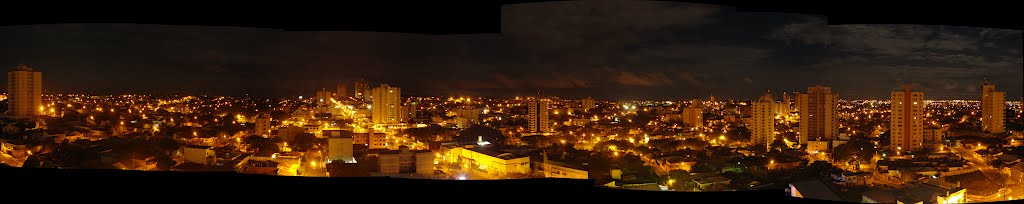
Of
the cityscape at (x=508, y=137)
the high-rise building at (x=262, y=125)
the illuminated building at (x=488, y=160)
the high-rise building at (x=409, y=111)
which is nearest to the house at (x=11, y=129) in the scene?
the cityscape at (x=508, y=137)

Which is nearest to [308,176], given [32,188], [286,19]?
[286,19]

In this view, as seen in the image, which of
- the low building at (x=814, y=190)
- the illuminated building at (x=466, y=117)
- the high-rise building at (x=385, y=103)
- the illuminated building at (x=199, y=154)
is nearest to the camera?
the low building at (x=814, y=190)

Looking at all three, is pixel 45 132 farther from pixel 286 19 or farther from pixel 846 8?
pixel 846 8

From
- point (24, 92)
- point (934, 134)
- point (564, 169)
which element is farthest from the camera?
point (934, 134)

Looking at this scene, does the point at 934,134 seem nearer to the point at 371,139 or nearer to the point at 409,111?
the point at 409,111

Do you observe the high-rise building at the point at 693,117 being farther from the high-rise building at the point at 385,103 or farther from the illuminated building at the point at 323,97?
the illuminated building at the point at 323,97

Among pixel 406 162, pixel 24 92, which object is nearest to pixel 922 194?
pixel 406 162

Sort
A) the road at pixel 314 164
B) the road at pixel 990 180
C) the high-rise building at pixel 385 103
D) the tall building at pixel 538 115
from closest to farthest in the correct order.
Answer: the road at pixel 314 164 → the road at pixel 990 180 → the high-rise building at pixel 385 103 → the tall building at pixel 538 115

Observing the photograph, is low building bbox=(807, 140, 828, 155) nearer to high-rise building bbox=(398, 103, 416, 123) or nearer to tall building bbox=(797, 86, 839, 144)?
tall building bbox=(797, 86, 839, 144)
